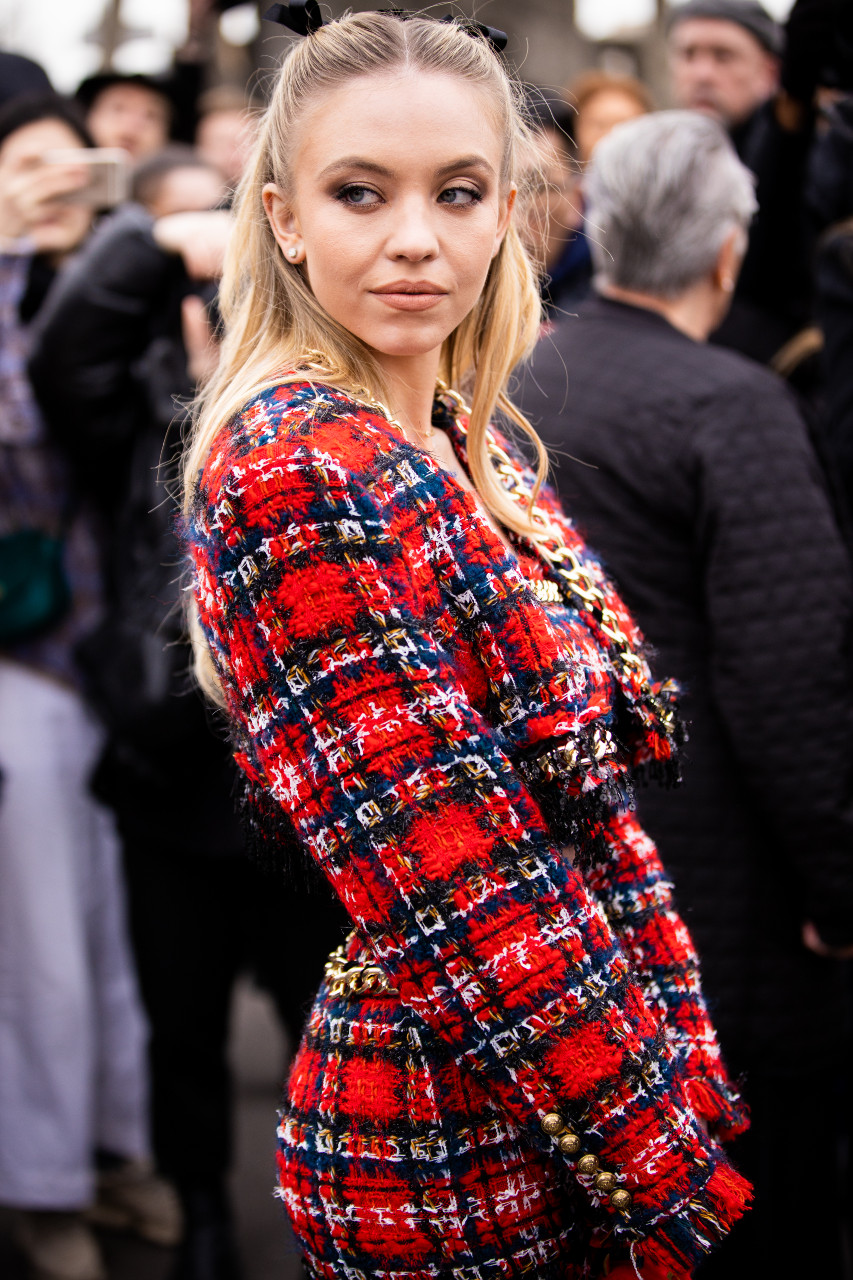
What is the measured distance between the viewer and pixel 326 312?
125 centimetres

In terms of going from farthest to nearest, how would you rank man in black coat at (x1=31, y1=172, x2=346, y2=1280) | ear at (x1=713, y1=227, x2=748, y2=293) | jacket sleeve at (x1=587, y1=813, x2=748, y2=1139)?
1. man in black coat at (x1=31, y1=172, x2=346, y2=1280)
2. ear at (x1=713, y1=227, x2=748, y2=293)
3. jacket sleeve at (x1=587, y1=813, x2=748, y2=1139)

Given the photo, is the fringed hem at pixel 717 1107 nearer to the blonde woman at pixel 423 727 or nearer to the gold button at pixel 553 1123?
the blonde woman at pixel 423 727

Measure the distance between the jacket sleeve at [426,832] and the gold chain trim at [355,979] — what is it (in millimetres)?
147

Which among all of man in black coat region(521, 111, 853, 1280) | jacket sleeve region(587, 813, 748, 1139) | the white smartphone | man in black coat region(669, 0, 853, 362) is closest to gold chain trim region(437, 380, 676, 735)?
jacket sleeve region(587, 813, 748, 1139)

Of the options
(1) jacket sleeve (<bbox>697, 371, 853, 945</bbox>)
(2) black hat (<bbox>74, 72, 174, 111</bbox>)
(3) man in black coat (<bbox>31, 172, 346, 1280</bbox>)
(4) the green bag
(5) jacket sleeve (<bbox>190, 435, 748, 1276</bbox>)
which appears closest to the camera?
(5) jacket sleeve (<bbox>190, 435, 748, 1276</bbox>)

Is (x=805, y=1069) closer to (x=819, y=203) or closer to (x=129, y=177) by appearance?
(x=819, y=203)

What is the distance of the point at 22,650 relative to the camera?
112 inches

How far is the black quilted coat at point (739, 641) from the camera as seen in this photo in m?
2.08

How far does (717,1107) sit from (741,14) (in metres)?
3.50

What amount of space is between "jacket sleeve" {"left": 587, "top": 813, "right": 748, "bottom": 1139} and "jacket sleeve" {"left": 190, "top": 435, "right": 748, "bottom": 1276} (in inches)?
10.9

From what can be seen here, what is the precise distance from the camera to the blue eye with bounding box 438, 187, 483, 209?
1.21m

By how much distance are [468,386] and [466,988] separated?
2.78ft

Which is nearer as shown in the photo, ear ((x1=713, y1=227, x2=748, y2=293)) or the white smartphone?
ear ((x1=713, y1=227, x2=748, y2=293))

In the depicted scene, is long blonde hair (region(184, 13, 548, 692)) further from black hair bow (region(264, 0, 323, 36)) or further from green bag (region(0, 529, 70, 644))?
green bag (region(0, 529, 70, 644))
